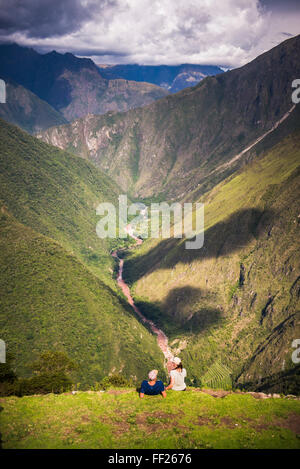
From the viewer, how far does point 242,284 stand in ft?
490

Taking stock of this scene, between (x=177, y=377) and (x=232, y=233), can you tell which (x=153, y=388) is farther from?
(x=232, y=233)

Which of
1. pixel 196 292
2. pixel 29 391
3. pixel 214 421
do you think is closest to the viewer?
pixel 214 421

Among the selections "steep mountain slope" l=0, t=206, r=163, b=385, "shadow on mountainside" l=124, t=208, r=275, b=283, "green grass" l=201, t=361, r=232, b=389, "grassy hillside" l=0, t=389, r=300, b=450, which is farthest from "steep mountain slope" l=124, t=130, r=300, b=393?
"grassy hillside" l=0, t=389, r=300, b=450

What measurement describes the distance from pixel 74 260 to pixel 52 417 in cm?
11024

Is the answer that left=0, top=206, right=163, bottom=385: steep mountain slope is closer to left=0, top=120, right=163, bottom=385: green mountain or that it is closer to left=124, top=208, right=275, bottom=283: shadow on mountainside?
left=0, top=120, right=163, bottom=385: green mountain

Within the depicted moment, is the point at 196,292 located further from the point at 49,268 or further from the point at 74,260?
the point at 49,268

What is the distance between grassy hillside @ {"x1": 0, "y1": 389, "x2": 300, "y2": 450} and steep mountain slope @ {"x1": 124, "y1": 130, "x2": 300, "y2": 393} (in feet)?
240

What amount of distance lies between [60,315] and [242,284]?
2960 inches

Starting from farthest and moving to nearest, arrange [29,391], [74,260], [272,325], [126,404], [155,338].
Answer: [155,338] → [74,260] → [272,325] → [29,391] → [126,404]

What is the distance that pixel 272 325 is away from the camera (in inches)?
4830

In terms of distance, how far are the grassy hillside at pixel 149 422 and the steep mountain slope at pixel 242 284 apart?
73220mm

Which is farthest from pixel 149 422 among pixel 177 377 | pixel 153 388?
pixel 177 377

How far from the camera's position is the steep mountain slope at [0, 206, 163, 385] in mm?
101688

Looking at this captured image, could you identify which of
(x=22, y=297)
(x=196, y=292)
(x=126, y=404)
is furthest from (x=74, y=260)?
(x=126, y=404)
